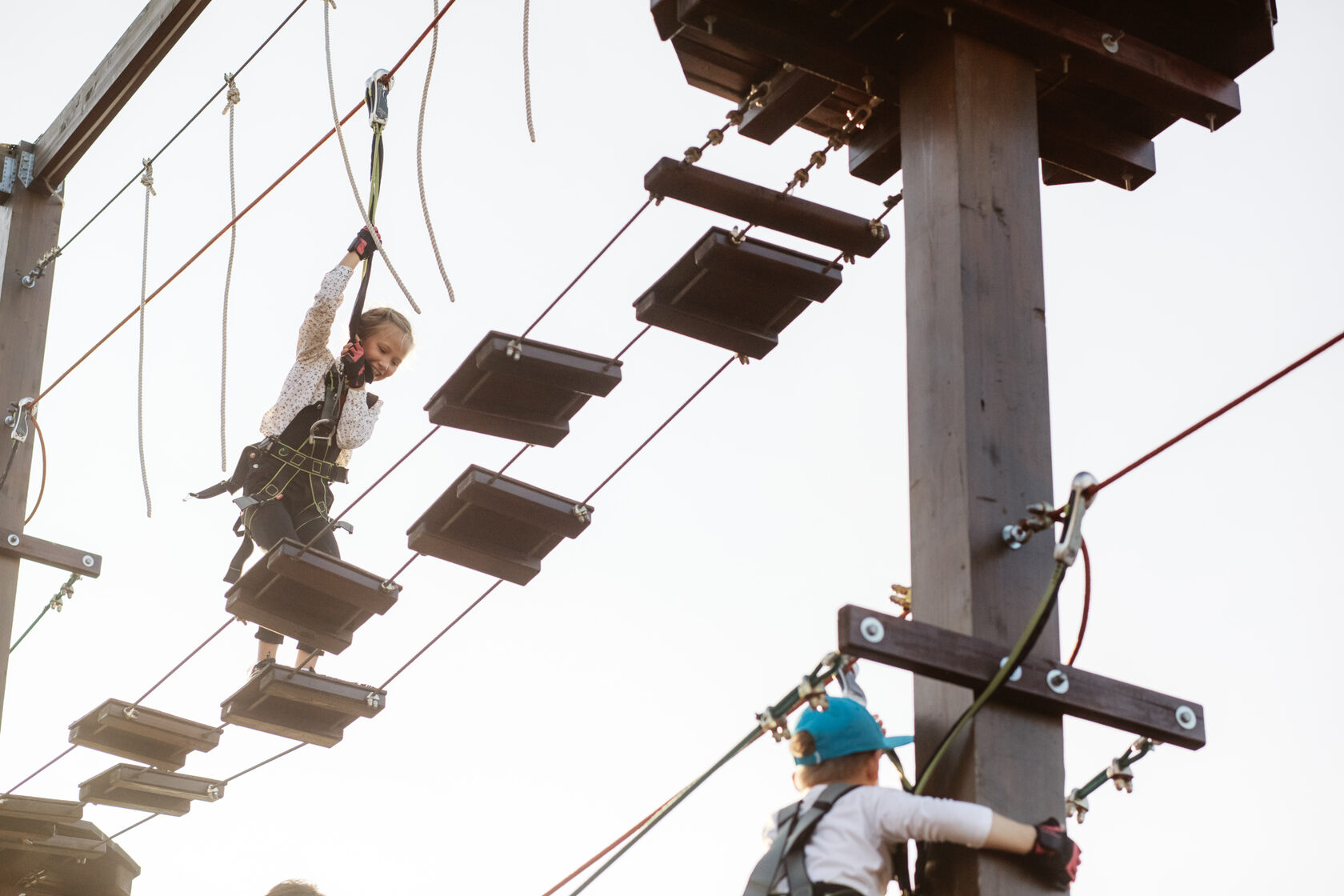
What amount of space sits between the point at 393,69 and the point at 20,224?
2427 millimetres

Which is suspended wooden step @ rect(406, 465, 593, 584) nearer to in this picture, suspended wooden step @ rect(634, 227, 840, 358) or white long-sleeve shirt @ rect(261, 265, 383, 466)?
white long-sleeve shirt @ rect(261, 265, 383, 466)

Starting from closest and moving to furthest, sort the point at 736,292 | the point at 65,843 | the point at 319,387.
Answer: the point at 736,292, the point at 319,387, the point at 65,843

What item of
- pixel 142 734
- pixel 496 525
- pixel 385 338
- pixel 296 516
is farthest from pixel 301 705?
pixel 385 338

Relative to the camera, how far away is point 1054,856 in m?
2.86

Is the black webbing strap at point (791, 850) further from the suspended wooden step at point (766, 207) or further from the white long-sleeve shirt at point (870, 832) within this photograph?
the suspended wooden step at point (766, 207)

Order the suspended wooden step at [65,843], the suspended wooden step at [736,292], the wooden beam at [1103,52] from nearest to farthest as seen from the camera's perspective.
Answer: the wooden beam at [1103,52]
the suspended wooden step at [736,292]
the suspended wooden step at [65,843]

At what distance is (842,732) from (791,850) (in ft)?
0.88

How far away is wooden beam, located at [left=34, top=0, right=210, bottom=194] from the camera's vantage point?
677 cm

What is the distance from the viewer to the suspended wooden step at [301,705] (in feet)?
21.4

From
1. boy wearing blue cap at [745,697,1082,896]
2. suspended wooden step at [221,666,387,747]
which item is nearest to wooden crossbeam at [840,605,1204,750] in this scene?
boy wearing blue cap at [745,697,1082,896]

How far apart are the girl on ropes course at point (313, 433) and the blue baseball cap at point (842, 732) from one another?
11.9 ft

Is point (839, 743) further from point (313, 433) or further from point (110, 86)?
point (110, 86)

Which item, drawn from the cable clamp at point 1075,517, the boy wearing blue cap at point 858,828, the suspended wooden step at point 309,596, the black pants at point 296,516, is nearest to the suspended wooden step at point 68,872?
the black pants at point 296,516

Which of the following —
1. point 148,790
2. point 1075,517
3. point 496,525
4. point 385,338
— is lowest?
point 1075,517
